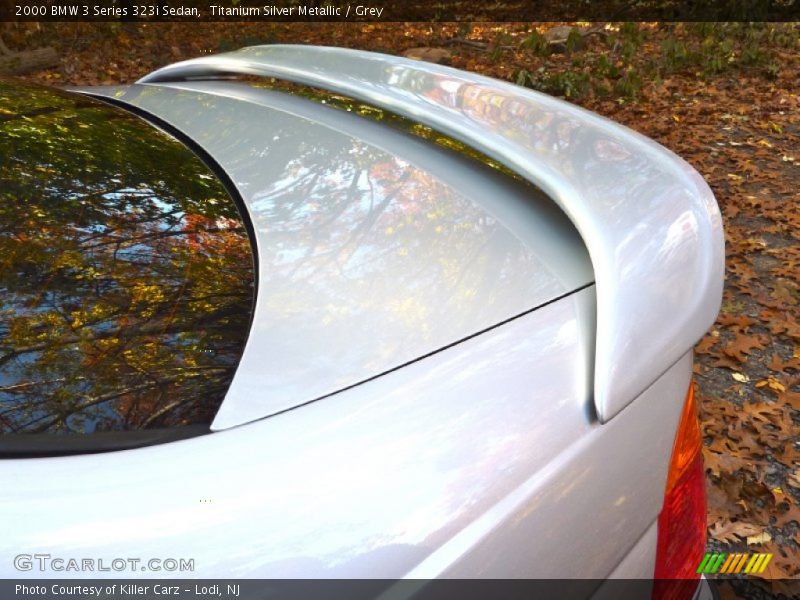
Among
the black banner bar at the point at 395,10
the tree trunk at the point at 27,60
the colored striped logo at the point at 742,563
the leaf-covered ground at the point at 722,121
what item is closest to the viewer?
the colored striped logo at the point at 742,563

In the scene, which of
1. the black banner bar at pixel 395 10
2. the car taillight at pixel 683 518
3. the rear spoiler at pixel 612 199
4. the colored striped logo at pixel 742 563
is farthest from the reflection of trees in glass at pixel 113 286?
the black banner bar at pixel 395 10

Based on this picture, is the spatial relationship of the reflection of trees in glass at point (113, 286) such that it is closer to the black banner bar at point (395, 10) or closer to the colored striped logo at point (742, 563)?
the colored striped logo at point (742, 563)

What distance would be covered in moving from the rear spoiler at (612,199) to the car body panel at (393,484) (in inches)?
2.6

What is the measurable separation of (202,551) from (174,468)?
0.34 ft

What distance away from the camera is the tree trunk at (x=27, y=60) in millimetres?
8508

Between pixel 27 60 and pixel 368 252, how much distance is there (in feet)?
30.7

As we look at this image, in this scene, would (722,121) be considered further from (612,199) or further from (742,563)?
(612,199)

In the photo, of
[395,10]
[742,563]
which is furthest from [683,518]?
[395,10]

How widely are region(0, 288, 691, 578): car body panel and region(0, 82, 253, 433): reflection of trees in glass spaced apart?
103 mm

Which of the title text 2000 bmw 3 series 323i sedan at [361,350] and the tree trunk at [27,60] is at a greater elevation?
the title text 2000 bmw 3 series 323i sedan at [361,350]

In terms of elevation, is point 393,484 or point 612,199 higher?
point 612,199

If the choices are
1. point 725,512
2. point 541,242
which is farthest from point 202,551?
point 725,512

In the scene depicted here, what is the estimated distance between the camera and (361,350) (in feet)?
3.20

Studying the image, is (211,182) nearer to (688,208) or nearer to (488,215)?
(488,215)
